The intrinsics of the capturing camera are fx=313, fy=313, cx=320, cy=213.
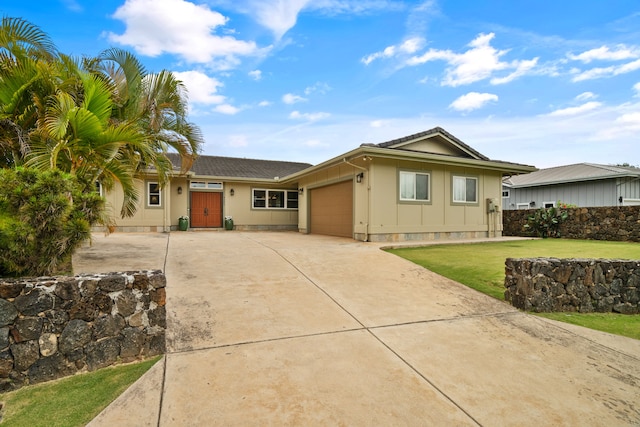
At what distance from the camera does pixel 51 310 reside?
8.86ft

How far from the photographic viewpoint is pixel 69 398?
244cm

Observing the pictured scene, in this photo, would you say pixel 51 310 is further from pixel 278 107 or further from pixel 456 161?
pixel 278 107

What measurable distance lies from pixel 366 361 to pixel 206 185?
1410cm

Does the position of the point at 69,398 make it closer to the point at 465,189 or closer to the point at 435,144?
the point at 435,144

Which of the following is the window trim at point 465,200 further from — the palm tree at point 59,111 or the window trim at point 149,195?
the window trim at point 149,195

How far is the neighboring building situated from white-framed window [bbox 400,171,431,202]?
667 cm

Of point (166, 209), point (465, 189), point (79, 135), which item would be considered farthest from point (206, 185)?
point (465, 189)

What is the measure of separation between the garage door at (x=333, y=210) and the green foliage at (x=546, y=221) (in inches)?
355

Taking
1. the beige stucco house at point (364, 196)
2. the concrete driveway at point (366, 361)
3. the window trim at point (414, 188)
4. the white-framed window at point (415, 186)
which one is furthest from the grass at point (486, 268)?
the white-framed window at point (415, 186)

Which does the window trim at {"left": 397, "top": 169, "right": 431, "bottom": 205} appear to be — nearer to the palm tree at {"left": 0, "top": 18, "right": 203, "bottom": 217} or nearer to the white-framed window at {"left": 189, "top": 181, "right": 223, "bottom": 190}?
the palm tree at {"left": 0, "top": 18, "right": 203, "bottom": 217}

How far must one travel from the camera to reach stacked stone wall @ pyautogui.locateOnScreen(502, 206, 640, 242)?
38.5ft

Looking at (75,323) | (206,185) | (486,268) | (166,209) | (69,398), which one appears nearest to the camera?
(69,398)

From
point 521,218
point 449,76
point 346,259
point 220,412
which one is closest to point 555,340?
point 220,412

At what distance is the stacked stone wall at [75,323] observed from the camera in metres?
2.60
